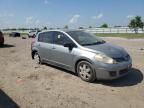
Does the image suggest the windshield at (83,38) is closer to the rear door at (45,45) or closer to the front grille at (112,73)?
the rear door at (45,45)

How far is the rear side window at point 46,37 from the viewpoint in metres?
9.20

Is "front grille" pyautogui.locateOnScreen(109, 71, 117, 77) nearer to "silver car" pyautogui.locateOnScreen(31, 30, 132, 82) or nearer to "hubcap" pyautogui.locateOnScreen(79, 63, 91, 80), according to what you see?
"silver car" pyautogui.locateOnScreen(31, 30, 132, 82)

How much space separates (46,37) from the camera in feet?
31.3

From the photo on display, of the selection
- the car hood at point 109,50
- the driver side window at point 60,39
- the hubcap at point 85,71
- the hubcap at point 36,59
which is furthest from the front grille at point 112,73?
the hubcap at point 36,59

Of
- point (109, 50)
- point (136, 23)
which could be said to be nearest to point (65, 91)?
point (109, 50)

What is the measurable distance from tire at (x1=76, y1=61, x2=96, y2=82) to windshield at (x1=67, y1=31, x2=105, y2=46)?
30.1 inches

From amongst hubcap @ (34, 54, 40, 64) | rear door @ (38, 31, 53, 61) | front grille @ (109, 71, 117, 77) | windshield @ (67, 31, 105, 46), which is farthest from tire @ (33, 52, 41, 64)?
front grille @ (109, 71, 117, 77)

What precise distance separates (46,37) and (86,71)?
10.1ft

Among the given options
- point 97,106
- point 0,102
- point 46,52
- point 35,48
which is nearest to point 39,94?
point 0,102

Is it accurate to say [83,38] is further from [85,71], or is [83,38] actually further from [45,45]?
[45,45]

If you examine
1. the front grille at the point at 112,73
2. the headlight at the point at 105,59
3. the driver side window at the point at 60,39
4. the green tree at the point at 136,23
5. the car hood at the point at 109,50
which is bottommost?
the front grille at the point at 112,73

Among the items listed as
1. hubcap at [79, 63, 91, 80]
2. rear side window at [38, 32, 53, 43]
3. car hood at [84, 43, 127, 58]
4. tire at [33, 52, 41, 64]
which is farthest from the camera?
tire at [33, 52, 41, 64]

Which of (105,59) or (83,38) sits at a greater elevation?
(83,38)

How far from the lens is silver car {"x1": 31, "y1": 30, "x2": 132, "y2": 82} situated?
6.82 metres
